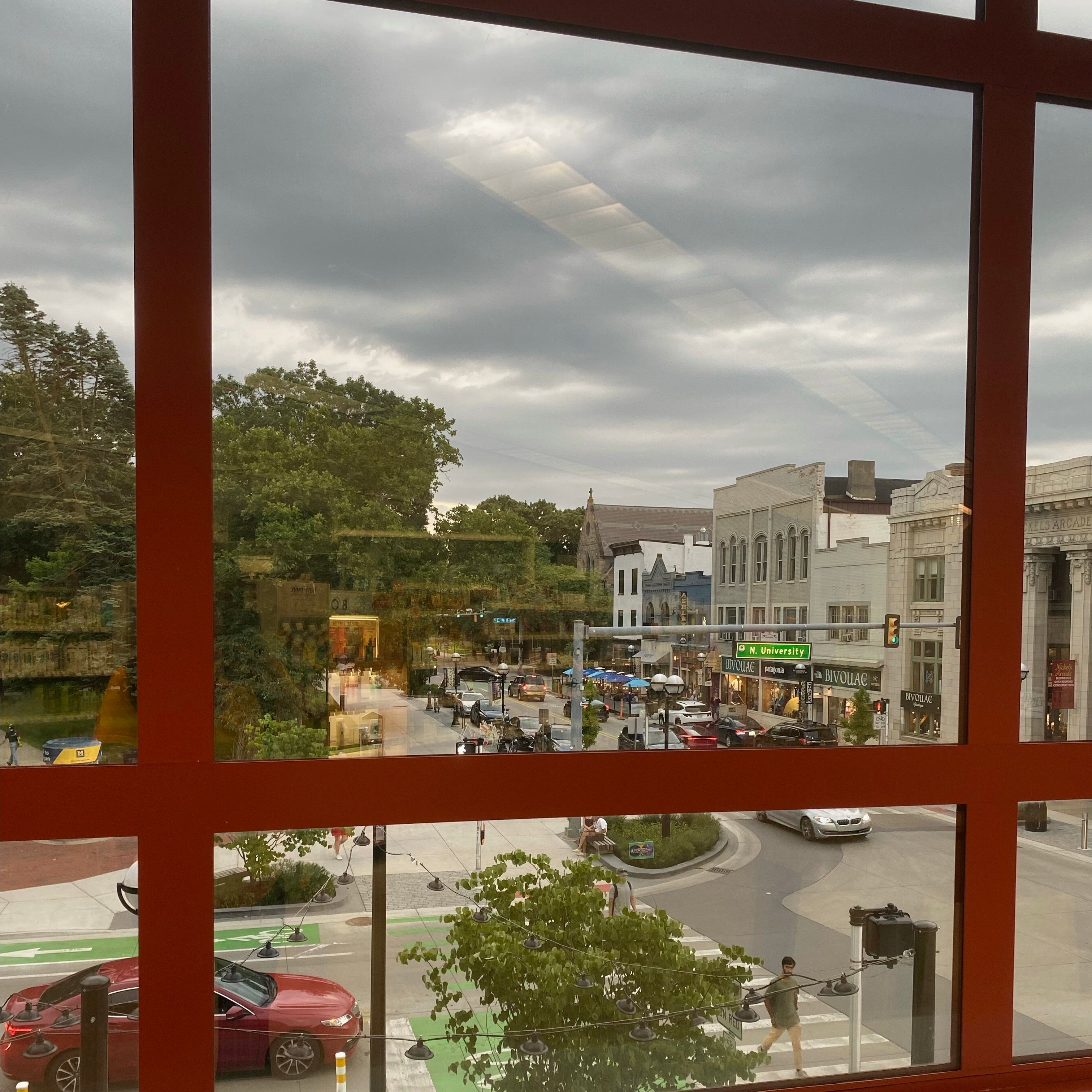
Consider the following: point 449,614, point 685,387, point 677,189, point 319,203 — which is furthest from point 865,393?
point 319,203

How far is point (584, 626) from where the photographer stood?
6.61 ft

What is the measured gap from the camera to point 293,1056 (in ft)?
5.78

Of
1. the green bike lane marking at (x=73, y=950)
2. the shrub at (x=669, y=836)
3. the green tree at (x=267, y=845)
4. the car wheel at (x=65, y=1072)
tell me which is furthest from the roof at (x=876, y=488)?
the car wheel at (x=65, y=1072)

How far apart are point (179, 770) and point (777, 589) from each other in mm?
1410

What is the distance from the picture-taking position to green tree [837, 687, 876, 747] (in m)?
2.05

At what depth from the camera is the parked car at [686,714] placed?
6.57 feet

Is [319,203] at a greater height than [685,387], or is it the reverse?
[319,203]

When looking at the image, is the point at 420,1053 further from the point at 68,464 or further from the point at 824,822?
the point at 68,464

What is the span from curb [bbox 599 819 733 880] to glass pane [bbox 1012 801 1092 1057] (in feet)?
2.54

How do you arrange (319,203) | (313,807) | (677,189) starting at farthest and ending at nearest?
(677,189) < (319,203) < (313,807)

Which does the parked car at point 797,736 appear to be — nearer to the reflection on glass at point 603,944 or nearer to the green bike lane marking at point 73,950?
the reflection on glass at point 603,944

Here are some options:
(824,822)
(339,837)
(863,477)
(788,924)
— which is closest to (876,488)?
(863,477)

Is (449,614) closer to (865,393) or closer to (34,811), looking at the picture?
(34,811)

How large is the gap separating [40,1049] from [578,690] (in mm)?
1320
